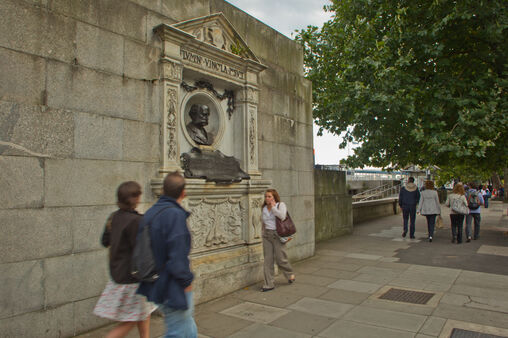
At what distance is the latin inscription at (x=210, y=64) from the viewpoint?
6.02m

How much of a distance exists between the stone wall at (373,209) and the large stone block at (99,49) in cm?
1275

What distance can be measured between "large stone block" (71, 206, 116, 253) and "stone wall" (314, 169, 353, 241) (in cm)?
776

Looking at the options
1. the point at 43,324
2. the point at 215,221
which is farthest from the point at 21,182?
the point at 215,221

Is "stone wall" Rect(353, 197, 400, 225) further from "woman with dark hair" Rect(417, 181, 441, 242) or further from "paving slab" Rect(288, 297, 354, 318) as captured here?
"paving slab" Rect(288, 297, 354, 318)

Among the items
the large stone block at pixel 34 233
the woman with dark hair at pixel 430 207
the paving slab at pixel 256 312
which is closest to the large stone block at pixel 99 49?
the large stone block at pixel 34 233

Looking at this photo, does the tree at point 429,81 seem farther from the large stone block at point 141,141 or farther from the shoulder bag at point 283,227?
the large stone block at point 141,141

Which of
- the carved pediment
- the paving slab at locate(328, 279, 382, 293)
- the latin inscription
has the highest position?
the carved pediment

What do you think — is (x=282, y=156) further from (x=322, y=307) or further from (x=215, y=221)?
(x=322, y=307)

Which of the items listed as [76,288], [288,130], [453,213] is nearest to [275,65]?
[288,130]

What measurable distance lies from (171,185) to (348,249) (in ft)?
26.7

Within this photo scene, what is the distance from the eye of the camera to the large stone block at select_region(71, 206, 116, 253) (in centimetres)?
454

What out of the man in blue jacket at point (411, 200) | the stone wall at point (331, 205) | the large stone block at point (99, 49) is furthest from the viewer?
the man in blue jacket at point (411, 200)

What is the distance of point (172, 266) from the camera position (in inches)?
113

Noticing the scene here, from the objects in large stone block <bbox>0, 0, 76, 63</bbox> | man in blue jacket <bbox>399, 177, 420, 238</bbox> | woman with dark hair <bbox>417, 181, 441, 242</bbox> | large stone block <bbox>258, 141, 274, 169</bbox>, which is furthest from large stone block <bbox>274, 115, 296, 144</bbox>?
man in blue jacket <bbox>399, 177, 420, 238</bbox>
